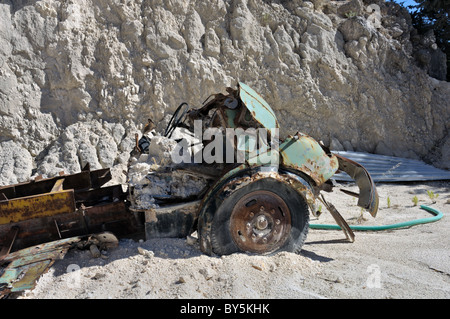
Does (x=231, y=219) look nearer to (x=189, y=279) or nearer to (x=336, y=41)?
(x=189, y=279)

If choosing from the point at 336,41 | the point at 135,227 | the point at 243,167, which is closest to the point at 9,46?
the point at 135,227

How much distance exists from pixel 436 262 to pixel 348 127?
6.25 meters

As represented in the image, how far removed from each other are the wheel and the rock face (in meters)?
3.99

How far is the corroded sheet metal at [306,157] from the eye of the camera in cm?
362

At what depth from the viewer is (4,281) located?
112 inches

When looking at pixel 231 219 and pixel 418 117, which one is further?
pixel 418 117

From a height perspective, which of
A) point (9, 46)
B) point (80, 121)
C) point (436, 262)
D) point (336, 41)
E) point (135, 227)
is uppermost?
point (336, 41)

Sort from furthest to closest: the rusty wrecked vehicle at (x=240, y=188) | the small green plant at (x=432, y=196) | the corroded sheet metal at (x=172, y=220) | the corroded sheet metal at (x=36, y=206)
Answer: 1. the small green plant at (x=432, y=196)
2. the corroded sheet metal at (x=172, y=220)
3. the rusty wrecked vehicle at (x=240, y=188)
4. the corroded sheet metal at (x=36, y=206)

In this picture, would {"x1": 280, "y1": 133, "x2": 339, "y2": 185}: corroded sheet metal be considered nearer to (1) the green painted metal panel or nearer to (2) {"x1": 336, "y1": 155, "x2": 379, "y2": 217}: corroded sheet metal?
(1) the green painted metal panel

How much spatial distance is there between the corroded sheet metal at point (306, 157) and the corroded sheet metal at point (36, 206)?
219 centimetres

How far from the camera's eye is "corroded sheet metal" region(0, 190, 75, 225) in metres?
3.32

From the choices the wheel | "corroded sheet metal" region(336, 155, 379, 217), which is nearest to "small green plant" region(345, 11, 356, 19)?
"corroded sheet metal" region(336, 155, 379, 217)

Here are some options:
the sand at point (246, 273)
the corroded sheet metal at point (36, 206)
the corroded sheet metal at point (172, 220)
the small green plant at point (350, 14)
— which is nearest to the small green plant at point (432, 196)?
the sand at point (246, 273)

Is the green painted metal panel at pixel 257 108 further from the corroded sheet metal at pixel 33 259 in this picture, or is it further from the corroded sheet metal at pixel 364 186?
the corroded sheet metal at pixel 33 259
